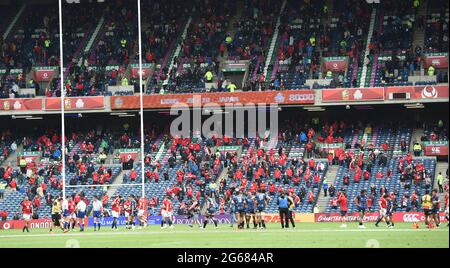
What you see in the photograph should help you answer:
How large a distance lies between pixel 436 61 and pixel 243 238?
2196 centimetres

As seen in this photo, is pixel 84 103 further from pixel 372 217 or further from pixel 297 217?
pixel 372 217

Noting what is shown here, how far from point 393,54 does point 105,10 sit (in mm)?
15781

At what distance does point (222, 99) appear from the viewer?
157ft

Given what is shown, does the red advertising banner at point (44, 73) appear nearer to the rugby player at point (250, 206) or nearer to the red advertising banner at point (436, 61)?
the red advertising banner at point (436, 61)

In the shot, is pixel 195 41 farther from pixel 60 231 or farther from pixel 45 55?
pixel 60 231

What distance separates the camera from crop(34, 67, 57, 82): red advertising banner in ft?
173

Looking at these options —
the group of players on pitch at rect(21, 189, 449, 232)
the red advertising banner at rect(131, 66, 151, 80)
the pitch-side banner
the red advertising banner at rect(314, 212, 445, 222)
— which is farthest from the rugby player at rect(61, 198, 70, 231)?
the red advertising banner at rect(131, 66, 151, 80)

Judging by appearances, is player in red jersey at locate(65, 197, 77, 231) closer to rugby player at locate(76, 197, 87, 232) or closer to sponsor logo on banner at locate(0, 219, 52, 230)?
rugby player at locate(76, 197, 87, 232)

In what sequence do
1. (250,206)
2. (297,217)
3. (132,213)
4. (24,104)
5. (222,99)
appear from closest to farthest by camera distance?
1. (250,206)
2. (132,213)
3. (297,217)
4. (222,99)
5. (24,104)

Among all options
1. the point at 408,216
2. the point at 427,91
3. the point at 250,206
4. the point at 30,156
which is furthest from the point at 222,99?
the point at 250,206

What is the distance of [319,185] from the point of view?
147ft

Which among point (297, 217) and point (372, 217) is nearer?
point (372, 217)

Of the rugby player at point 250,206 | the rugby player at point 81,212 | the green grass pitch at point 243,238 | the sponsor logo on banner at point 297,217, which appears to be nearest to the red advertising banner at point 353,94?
the sponsor logo on banner at point 297,217
